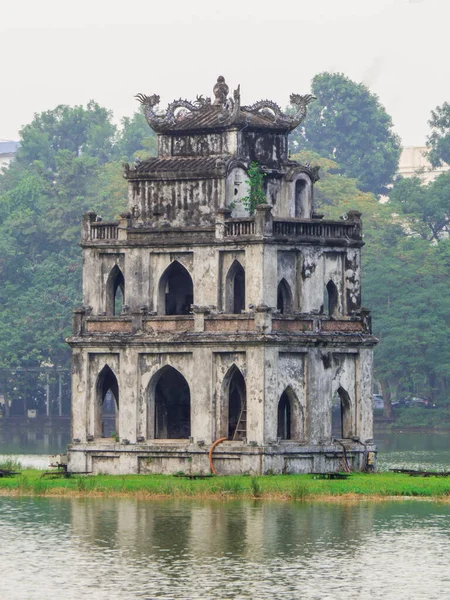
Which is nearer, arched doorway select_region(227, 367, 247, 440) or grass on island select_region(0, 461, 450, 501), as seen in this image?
grass on island select_region(0, 461, 450, 501)

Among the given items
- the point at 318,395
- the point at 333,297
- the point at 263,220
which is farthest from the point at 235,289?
the point at 318,395

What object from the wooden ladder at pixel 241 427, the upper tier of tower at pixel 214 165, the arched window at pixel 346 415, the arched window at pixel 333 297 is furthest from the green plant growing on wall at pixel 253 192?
A: the wooden ladder at pixel 241 427

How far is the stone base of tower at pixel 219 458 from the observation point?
6488 centimetres

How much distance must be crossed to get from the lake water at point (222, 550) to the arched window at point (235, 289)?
926cm

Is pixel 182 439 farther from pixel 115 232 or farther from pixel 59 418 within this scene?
pixel 59 418

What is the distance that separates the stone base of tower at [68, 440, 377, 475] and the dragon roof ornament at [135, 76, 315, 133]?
10.8m

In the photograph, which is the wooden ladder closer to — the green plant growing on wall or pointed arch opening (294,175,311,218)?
the green plant growing on wall

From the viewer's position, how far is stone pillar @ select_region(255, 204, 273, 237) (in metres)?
65.6

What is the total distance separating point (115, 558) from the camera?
48.8 meters

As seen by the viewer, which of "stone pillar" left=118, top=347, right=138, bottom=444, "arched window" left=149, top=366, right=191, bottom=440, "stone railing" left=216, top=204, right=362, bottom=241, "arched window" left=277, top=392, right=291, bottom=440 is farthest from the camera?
"arched window" left=149, top=366, right=191, bottom=440

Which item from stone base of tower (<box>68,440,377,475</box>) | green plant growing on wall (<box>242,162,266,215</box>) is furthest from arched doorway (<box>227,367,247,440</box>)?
green plant growing on wall (<box>242,162,266,215</box>)

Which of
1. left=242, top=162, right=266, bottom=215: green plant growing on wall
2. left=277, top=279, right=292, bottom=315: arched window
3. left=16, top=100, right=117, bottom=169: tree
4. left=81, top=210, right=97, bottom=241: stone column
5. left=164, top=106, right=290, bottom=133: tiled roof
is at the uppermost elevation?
left=16, top=100, right=117, bottom=169: tree

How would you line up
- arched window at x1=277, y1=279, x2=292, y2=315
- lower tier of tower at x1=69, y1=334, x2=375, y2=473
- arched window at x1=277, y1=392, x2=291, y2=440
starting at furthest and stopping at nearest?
1. arched window at x1=277, y1=392, x2=291, y2=440
2. arched window at x1=277, y1=279, x2=292, y2=315
3. lower tier of tower at x1=69, y1=334, x2=375, y2=473

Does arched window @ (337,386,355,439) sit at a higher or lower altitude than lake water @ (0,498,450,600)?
higher
